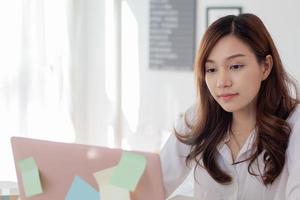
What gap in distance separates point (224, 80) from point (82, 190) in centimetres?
42

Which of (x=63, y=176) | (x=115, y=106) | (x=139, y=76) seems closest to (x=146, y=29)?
(x=139, y=76)

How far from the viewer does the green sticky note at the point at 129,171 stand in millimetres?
915

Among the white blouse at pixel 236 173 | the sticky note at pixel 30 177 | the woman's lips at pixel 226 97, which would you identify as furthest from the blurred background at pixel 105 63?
the woman's lips at pixel 226 97

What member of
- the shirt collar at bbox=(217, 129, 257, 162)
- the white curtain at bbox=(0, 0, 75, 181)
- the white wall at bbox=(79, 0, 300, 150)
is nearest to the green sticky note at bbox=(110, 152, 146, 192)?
the shirt collar at bbox=(217, 129, 257, 162)

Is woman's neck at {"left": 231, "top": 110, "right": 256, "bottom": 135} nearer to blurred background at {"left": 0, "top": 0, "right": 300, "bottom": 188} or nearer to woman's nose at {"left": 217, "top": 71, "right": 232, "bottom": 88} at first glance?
woman's nose at {"left": 217, "top": 71, "right": 232, "bottom": 88}

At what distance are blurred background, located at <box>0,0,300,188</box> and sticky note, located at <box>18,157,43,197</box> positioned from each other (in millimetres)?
1611

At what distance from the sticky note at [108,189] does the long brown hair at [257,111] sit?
40 centimetres

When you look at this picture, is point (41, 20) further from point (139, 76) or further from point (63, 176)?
point (63, 176)

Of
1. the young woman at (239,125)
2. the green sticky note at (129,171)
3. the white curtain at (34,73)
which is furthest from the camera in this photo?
the white curtain at (34,73)

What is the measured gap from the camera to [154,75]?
318 centimetres

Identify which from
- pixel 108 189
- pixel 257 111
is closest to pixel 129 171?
pixel 108 189

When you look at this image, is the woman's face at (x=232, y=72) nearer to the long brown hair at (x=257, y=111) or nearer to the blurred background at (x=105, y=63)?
the long brown hair at (x=257, y=111)

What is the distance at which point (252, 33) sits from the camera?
118 centimetres

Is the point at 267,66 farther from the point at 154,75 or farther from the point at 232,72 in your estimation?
the point at 154,75
